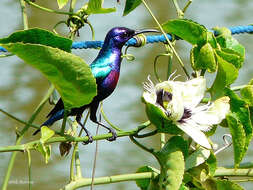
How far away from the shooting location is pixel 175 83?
3.61ft

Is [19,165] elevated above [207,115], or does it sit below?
below

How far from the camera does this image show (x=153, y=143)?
3178 millimetres

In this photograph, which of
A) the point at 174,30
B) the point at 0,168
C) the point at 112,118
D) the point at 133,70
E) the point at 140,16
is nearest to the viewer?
the point at 174,30

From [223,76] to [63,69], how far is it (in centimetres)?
26

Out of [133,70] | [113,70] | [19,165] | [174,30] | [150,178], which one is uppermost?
[174,30]

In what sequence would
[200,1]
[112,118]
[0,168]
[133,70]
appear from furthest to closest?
[200,1] → [133,70] → [112,118] → [0,168]

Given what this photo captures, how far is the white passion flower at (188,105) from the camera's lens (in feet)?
3.59

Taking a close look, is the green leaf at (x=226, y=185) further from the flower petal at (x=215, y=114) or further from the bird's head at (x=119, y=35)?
the bird's head at (x=119, y=35)

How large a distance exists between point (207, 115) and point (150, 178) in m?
0.16

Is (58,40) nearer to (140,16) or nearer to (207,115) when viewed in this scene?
(207,115)

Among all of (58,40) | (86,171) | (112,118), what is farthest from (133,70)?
(58,40)

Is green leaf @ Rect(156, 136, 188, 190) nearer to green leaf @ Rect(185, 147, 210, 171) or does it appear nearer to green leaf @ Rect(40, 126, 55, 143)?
green leaf @ Rect(185, 147, 210, 171)

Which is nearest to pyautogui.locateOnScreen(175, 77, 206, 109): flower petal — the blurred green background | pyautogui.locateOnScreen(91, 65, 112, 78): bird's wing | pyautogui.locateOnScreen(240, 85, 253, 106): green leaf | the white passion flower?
the white passion flower

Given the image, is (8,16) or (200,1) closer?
(8,16)
